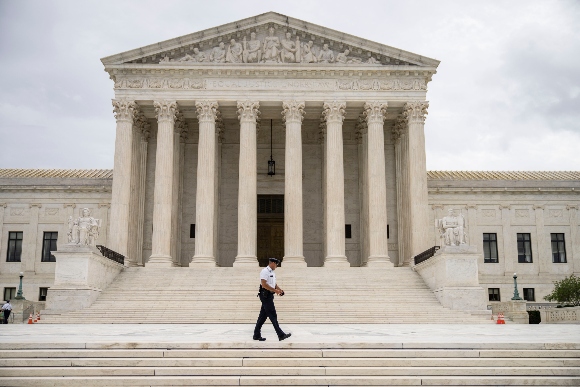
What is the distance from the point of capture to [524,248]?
1860 inches

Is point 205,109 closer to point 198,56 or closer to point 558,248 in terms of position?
point 198,56

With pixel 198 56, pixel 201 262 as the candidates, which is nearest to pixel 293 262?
pixel 201 262

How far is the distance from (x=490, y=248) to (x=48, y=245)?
33.5 m

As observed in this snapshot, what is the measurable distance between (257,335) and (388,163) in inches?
1245

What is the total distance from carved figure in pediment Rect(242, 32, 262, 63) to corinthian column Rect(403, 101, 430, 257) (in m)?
10.1

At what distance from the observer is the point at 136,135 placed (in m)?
41.8

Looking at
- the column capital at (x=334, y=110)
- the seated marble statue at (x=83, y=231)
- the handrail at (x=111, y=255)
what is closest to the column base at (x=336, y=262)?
the column capital at (x=334, y=110)

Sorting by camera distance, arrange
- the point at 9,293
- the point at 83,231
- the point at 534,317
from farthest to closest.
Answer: the point at 9,293 < the point at 83,231 < the point at 534,317

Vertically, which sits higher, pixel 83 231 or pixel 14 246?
pixel 14 246

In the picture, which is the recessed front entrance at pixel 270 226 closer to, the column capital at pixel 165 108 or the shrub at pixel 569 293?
the column capital at pixel 165 108

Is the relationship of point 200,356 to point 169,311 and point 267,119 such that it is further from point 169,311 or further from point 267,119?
point 267,119

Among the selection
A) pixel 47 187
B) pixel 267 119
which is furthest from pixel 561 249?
pixel 47 187

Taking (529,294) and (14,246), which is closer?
(529,294)


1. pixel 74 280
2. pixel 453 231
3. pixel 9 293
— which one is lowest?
pixel 9 293
